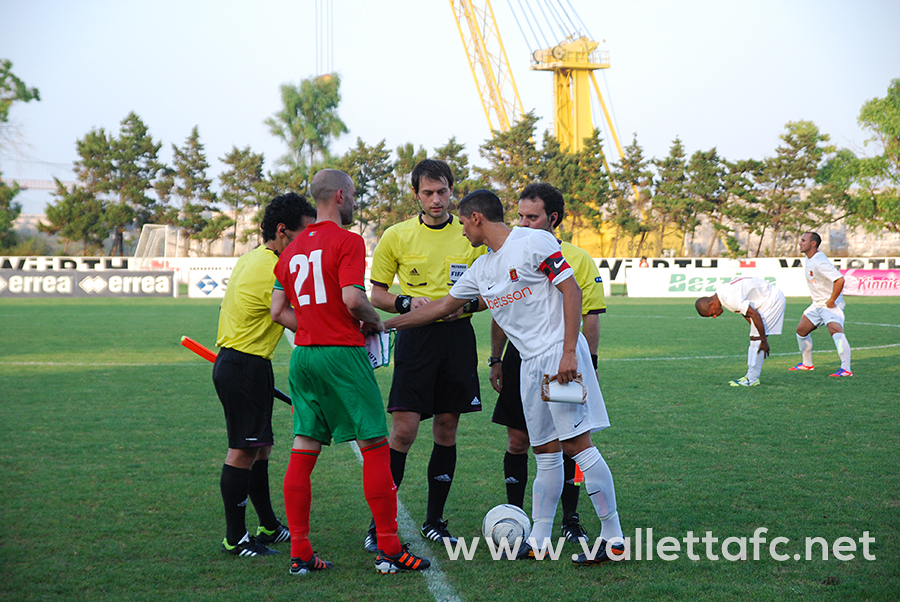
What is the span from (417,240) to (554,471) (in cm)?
159

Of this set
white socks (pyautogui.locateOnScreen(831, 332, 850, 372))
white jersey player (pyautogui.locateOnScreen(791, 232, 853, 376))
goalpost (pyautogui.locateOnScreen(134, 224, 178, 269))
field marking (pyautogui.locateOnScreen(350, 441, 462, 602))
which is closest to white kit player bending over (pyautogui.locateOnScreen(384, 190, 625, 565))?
field marking (pyautogui.locateOnScreen(350, 441, 462, 602))

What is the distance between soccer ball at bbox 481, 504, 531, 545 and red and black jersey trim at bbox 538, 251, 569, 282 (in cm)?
142

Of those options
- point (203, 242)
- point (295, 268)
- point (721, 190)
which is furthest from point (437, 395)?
point (203, 242)

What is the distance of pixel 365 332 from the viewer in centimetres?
407

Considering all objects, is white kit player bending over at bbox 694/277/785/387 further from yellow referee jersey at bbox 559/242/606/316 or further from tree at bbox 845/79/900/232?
tree at bbox 845/79/900/232

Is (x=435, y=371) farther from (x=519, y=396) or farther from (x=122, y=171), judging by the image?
(x=122, y=171)

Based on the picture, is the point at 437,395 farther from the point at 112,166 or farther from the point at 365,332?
the point at 112,166

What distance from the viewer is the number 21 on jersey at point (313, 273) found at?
12.6 feet

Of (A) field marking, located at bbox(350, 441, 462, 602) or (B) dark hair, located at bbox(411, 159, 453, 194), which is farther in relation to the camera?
(B) dark hair, located at bbox(411, 159, 453, 194)

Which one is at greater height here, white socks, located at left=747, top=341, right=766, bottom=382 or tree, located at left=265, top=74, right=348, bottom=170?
tree, located at left=265, top=74, right=348, bottom=170

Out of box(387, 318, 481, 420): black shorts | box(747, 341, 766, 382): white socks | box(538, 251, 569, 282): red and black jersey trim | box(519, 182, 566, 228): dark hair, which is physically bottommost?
box(747, 341, 766, 382): white socks

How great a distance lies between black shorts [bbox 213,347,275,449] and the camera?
13.8ft

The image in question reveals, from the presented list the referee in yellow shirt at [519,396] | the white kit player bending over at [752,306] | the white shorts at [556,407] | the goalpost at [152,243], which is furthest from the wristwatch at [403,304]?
the goalpost at [152,243]

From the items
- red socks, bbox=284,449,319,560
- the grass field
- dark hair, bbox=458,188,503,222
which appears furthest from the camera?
dark hair, bbox=458,188,503,222
